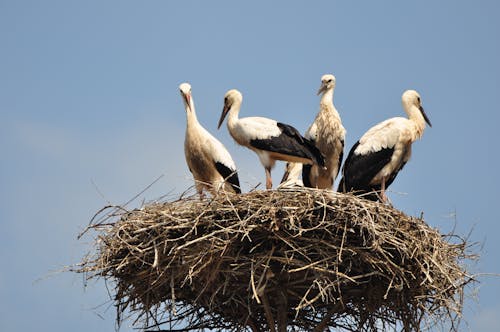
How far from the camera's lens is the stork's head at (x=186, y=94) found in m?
11.1

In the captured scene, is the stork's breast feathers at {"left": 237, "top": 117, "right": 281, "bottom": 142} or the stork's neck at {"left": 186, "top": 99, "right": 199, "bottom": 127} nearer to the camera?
the stork's breast feathers at {"left": 237, "top": 117, "right": 281, "bottom": 142}

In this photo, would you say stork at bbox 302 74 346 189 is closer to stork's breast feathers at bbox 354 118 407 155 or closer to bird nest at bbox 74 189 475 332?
stork's breast feathers at bbox 354 118 407 155

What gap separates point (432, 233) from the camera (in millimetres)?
8625

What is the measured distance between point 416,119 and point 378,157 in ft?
2.26

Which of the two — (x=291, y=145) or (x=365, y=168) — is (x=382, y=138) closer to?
(x=365, y=168)

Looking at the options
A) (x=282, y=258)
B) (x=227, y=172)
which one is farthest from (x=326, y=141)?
(x=282, y=258)

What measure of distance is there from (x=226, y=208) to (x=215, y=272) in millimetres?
500

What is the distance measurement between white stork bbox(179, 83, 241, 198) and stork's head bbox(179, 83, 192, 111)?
4.1 inches

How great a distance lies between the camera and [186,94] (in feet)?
36.7

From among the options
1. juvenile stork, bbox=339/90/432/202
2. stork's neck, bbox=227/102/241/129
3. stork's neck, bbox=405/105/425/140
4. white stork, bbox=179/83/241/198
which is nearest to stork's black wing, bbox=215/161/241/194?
white stork, bbox=179/83/241/198

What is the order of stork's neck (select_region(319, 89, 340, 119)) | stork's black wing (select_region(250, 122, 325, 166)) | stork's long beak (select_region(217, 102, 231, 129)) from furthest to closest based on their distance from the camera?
1. stork's long beak (select_region(217, 102, 231, 129))
2. stork's neck (select_region(319, 89, 340, 119))
3. stork's black wing (select_region(250, 122, 325, 166))

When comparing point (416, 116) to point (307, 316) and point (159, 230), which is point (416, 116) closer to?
point (307, 316)

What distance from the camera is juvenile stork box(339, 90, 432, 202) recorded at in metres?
10.8

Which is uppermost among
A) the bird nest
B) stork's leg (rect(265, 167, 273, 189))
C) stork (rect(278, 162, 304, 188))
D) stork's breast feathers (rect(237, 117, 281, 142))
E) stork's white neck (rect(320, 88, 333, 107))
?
stork's white neck (rect(320, 88, 333, 107))
